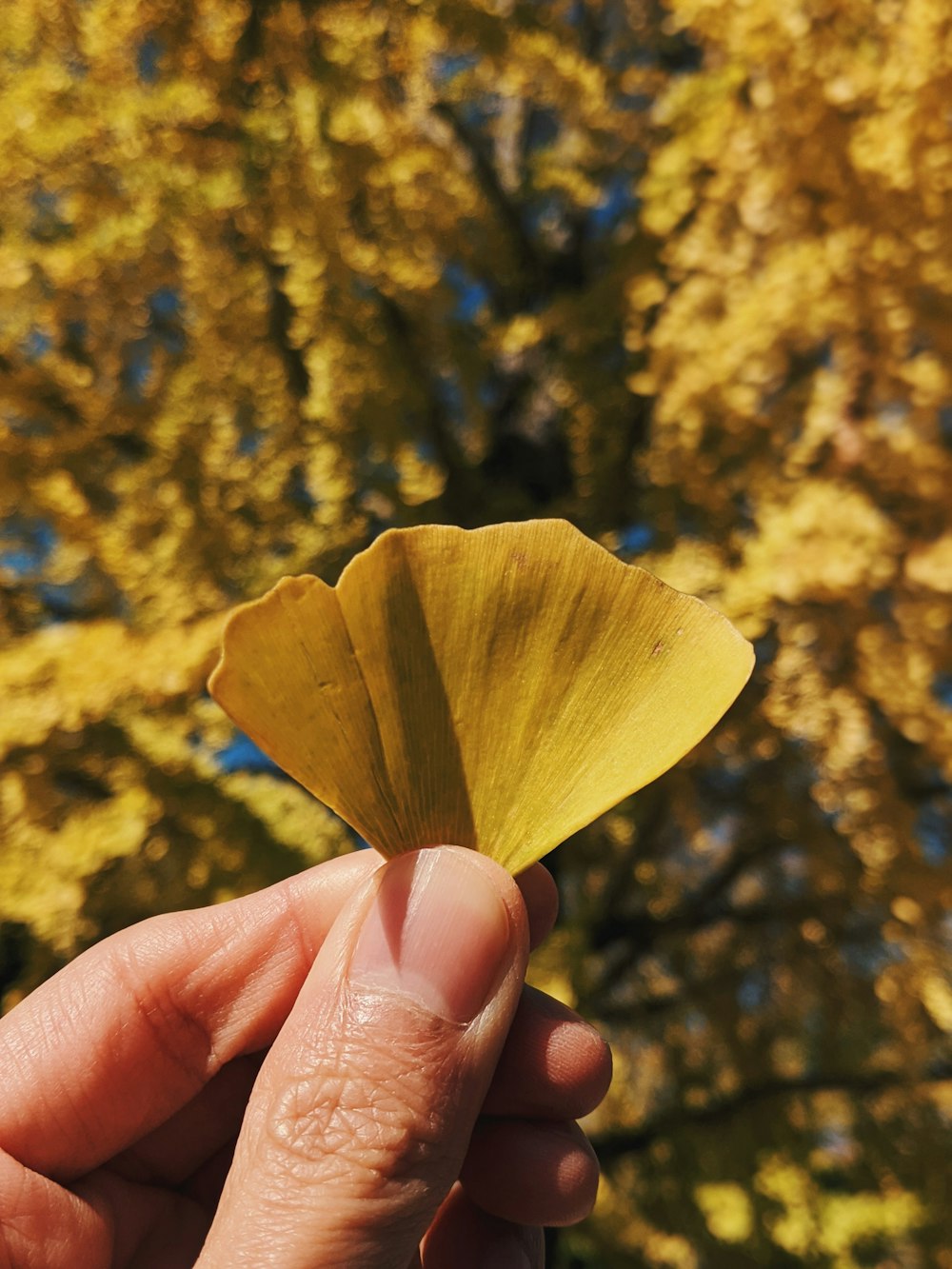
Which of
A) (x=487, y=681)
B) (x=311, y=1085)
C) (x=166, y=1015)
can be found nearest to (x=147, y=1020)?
(x=166, y=1015)

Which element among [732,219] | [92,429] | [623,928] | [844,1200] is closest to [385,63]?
[732,219]

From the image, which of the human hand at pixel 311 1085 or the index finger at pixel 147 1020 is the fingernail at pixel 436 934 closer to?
the human hand at pixel 311 1085

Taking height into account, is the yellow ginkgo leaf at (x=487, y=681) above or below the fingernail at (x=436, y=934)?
above

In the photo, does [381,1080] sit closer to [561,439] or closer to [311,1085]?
[311,1085]

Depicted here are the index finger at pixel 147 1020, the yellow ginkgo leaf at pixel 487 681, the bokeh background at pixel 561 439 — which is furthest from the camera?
the bokeh background at pixel 561 439

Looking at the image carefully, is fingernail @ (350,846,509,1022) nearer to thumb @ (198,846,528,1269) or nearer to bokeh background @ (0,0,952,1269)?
thumb @ (198,846,528,1269)

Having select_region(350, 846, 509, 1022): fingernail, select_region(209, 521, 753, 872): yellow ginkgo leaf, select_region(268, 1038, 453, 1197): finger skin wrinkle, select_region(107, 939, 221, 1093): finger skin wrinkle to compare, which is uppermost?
select_region(209, 521, 753, 872): yellow ginkgo leaf

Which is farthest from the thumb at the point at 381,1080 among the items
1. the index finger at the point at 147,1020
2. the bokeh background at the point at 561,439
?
the bokeh background at the point at 561,439

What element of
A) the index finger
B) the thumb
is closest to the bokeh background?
the index finger
